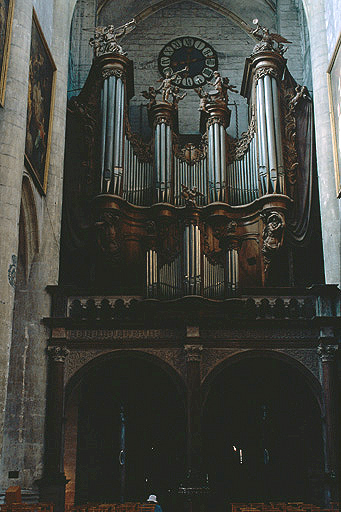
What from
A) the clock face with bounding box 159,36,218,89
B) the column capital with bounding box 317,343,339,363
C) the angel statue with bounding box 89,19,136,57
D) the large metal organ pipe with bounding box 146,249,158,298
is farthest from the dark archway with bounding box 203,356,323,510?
A: the clock face with bounding box 159,36,218,89

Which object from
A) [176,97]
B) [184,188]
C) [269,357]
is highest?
[176,97]

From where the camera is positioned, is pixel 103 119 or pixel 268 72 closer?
pixel 103 119

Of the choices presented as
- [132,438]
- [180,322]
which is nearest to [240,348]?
[180,322]

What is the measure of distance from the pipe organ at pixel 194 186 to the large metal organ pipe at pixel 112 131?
0.09 ft

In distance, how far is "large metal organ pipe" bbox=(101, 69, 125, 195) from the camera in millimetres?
20641

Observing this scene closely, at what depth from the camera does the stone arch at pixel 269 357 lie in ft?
58.7

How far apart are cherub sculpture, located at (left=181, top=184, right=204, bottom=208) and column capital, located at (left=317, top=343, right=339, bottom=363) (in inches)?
194

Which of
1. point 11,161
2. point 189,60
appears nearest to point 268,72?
point 189,60

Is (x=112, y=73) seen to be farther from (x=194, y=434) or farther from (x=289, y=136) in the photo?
(x=194, y=434)

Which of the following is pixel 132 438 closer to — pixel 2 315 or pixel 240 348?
pixel 240 348

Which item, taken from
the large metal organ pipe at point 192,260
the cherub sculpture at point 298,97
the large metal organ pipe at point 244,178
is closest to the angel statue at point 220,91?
the large metal organ pipe at point 244,178

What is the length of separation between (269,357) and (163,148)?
6.95 metres

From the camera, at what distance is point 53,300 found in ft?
60.7

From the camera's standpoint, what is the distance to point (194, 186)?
2114 cm
